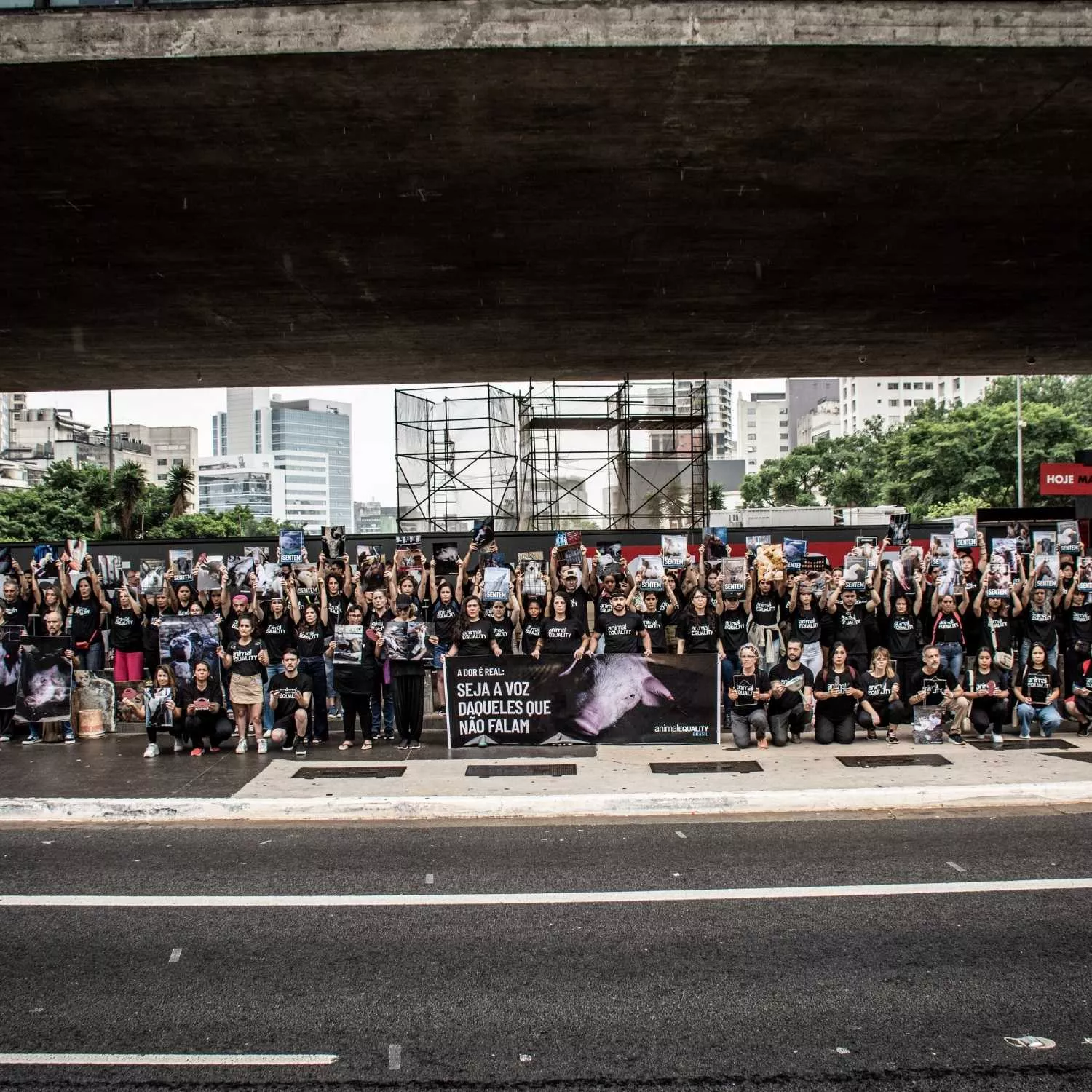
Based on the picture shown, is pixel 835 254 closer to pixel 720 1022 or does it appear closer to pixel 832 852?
pixel 832 852

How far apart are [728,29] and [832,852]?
372 inches

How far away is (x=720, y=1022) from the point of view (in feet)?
17.3

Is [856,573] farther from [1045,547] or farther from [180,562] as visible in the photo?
[180,562]

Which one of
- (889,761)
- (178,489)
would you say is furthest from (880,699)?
(178,489)

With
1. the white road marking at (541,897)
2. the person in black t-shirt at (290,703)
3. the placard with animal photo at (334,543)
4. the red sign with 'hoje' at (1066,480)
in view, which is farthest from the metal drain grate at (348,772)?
the red sign with 'hoje' at (1066,480)

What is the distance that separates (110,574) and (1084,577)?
50.3 ft

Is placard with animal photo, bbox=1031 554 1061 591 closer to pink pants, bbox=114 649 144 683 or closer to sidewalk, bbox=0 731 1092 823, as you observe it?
sidewalk, bbox=0 731 1092 823

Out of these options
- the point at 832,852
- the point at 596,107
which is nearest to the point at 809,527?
the point at 596,107

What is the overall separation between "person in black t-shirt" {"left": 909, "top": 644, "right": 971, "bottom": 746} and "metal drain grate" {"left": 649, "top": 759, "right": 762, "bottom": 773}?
283cm

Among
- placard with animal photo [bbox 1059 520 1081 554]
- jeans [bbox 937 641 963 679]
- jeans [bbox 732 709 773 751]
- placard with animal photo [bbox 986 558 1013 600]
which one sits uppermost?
placard with animal photo [bbox 1059 520 1081 554]

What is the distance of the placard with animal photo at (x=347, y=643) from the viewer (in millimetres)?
12742

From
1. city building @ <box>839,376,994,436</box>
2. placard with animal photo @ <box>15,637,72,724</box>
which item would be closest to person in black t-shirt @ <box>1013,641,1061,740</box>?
placard with animal photo @ <box>15,637,72,724</box>

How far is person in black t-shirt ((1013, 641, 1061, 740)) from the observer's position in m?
12.7

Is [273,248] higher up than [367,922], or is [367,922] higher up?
[273,248]
